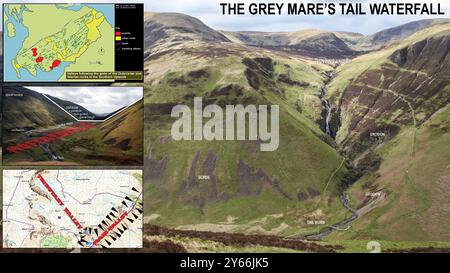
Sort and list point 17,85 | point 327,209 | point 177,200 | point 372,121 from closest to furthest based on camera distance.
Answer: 1. point 17,85
2. point 327,209
3. point 177,200
4. point 372,121

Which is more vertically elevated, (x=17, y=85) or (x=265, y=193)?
(x=17, y=85)

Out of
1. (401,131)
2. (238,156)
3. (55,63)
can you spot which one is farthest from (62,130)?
(401,131)

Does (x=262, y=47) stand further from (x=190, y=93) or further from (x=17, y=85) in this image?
(x=17, y=85)

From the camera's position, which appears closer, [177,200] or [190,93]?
[177,200]

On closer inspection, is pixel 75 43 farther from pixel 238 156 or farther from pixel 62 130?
pixel 238 156

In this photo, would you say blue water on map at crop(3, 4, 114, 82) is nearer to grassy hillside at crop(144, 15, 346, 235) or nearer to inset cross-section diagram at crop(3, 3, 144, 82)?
inset cross-section diagram at crop(3, 3, 144, 82)

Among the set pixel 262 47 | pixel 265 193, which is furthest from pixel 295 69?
pixel 265 193

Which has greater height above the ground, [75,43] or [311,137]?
[75,43]

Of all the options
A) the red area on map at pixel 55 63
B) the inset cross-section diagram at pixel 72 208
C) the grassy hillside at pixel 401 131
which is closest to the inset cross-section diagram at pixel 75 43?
the red area on map at pixel 55 63
